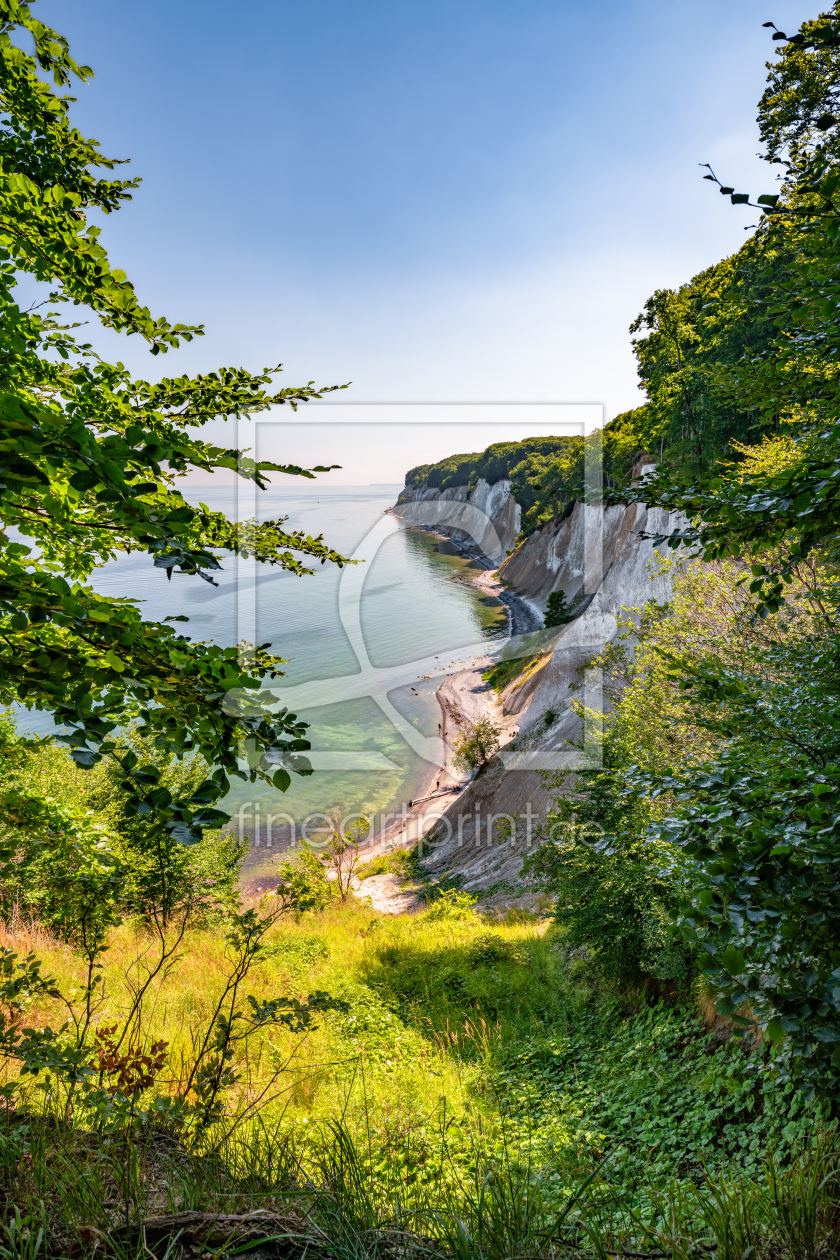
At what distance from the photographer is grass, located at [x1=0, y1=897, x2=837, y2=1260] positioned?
2.17 m

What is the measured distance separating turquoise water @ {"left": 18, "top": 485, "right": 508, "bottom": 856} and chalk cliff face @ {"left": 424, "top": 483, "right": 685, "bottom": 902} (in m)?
6.81

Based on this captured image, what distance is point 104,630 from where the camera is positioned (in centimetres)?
165

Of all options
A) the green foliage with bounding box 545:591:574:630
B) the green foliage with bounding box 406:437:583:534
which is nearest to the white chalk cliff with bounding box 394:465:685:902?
the green foliage with bounding box 545:591:574:630

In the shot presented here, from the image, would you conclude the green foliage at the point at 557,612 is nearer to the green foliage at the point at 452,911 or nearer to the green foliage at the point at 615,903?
the green foliage at the point at 452,911

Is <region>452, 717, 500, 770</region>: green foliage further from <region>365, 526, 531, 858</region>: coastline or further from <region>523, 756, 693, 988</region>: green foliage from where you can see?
<region>523, 756, 693, 988</region>: green foliage

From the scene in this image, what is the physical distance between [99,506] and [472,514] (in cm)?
10419

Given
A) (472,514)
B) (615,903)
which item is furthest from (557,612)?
(472,514)

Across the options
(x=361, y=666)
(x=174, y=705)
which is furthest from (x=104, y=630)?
(x=361, y=666)

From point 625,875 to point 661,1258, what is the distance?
6.24 m

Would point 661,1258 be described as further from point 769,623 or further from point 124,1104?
point 769,623

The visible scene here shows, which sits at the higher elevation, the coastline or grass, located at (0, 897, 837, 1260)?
grass, located at (0, 897, 837, 1260)

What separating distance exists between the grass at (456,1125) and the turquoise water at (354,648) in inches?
253

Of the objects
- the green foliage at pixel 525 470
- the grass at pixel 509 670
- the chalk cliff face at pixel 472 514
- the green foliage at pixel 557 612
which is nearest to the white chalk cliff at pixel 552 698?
the grass at pixel 509 670

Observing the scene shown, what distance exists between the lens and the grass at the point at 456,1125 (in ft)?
7.11
